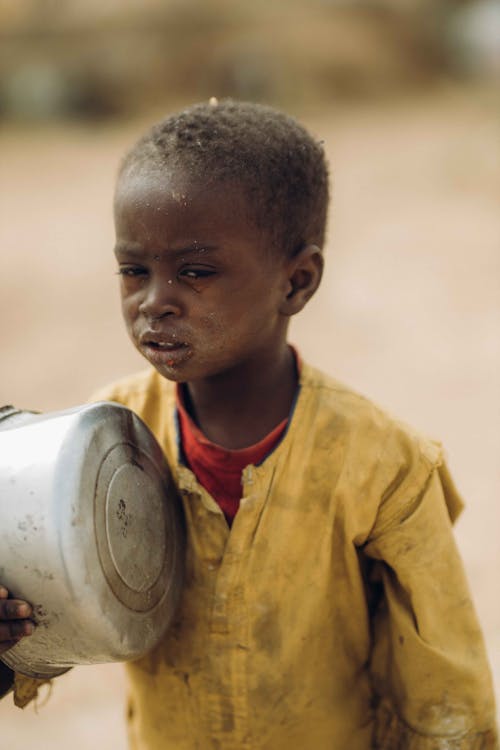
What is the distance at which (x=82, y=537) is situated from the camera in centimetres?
130

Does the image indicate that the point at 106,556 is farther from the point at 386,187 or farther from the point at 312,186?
the point at 386,187

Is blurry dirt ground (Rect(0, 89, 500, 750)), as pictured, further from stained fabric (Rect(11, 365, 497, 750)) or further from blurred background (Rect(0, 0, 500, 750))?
stained fabric (Rect(11, 365, 497, 750))

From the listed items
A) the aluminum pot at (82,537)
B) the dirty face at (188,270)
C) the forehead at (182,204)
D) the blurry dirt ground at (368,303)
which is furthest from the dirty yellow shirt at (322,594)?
the blurry dirt ground at (368,303)

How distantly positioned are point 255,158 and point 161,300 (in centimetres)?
29

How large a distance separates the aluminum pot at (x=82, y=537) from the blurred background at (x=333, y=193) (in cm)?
131

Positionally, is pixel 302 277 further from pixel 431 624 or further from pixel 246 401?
pixel 431 624

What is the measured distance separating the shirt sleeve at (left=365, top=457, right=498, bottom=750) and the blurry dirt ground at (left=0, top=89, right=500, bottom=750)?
1.58 meters

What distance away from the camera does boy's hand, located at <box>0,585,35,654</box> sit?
1.30 metres

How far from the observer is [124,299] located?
1.50m

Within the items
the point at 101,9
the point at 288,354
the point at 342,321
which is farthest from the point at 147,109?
the point at 288,354

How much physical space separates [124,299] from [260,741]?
2.91ft

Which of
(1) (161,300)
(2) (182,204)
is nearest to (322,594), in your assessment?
(1) (161,300)

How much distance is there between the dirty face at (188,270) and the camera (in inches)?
55.4

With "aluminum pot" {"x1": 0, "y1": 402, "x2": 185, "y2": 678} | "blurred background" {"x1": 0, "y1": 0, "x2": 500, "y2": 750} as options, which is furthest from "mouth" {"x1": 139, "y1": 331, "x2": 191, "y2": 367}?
"blurred background" {"x1": 0, "y1": 0, "x2": 500, "y2": 750}
